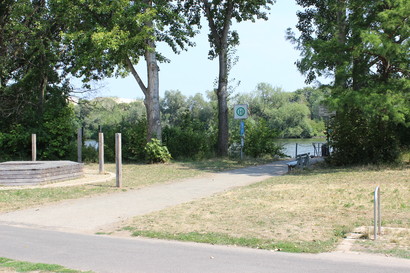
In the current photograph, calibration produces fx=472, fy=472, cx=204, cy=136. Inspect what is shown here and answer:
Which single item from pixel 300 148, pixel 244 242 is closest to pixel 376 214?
pixel 244 242

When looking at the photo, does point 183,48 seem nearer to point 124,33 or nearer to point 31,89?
point 124,33

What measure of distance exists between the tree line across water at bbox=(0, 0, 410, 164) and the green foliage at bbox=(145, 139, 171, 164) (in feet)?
3.40

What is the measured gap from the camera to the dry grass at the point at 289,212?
815cm

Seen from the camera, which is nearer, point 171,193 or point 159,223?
point 159,223

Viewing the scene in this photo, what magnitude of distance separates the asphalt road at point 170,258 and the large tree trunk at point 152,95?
57.1 feet

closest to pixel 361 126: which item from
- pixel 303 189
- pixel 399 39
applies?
pixel 399 39

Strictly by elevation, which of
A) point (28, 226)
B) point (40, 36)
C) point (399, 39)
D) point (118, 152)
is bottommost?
point (28, 226)

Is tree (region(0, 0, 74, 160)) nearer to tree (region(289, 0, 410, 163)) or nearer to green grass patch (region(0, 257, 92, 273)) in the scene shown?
tree (region(289, 0, 410, 163))

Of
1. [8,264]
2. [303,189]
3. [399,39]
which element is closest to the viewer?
[8,264]

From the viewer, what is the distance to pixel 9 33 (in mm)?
27016

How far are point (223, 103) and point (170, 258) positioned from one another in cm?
2189

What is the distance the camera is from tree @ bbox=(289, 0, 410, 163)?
691 inches

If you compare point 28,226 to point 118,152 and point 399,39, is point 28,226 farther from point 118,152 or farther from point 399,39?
point 399,39

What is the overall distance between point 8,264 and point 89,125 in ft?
169
